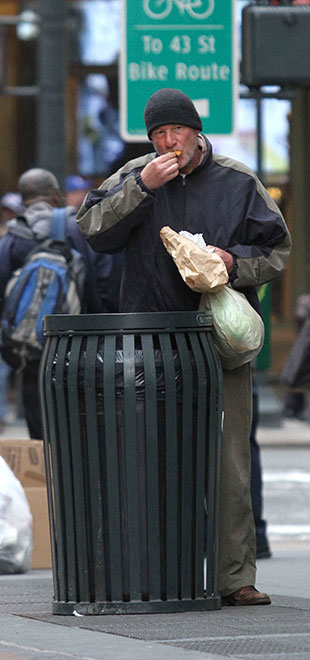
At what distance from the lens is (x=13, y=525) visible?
6.84m

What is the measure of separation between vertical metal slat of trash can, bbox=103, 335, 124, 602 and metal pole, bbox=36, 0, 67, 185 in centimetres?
894

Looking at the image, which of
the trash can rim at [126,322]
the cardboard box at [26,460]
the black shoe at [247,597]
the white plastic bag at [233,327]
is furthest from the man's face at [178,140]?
the cardboard box at [26,460]

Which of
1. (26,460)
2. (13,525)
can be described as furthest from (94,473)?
(26,460)

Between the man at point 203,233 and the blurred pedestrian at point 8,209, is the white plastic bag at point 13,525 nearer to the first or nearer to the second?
the man at point 203,233

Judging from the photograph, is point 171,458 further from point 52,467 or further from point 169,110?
point 169,110

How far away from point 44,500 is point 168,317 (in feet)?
7.53

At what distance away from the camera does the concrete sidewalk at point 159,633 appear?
14.9 feet

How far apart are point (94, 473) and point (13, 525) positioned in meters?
1.65

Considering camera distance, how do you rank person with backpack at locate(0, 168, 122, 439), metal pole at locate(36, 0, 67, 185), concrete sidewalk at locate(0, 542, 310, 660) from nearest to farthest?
1. concrete sidewalk at locate(0, 542, 310, 660)
2. person with backpack at locate(0, 168, 122, 439)
3. metal pole at locate(36, 0, 67, 185)

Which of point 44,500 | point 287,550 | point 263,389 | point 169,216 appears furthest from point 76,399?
point 263,389

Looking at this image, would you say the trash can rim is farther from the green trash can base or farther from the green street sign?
the green street sign

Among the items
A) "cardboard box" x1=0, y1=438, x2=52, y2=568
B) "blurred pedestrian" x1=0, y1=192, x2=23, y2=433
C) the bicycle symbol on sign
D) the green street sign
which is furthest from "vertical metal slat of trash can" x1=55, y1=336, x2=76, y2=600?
"blurred pedestrian" x1=0, y1=192, x2=23, y2=433

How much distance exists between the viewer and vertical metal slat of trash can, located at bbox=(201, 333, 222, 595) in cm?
538

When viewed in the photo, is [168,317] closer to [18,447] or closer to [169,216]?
[169,216]
